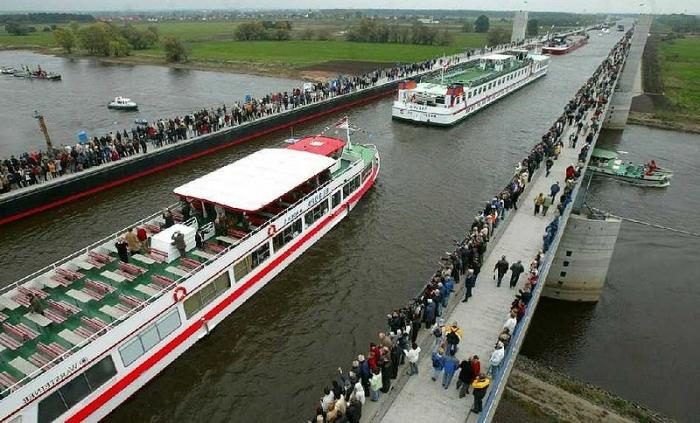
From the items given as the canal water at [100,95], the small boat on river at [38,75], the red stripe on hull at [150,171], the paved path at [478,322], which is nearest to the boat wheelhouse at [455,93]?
the red stripe on hull at [150,171]

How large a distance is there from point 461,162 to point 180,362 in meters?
27.1

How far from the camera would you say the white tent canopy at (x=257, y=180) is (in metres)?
19.8

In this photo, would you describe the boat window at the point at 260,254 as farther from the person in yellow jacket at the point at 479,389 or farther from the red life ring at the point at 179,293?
the person in yellow jacket at the point at 479,389

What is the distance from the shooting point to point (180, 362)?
56.4ft

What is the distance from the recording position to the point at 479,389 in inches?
480

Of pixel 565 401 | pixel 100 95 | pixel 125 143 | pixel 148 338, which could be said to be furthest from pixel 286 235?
pixel 100 95

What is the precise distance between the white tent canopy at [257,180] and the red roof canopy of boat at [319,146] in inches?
58.3

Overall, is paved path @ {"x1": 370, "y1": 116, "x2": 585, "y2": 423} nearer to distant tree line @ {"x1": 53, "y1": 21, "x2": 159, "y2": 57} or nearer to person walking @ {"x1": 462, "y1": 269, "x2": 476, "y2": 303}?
person walking @ {"x1": 462, "y1": 269, "x2": 476, "y2": 303}

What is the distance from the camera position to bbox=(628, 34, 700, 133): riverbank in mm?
54594

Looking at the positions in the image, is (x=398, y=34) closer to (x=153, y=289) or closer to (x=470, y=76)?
(x=470, y=76)

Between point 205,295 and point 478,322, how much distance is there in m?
10.4

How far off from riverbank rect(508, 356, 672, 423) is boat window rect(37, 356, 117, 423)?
43.2ft

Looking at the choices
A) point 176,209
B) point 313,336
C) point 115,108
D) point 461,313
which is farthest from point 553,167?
point 115,108

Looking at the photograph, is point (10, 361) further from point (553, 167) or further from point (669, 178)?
point (669, 178)
